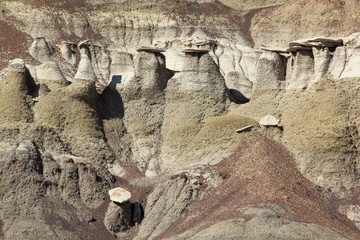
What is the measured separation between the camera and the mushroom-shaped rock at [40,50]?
250ft

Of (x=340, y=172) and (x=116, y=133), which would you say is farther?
(x=116, y=133)

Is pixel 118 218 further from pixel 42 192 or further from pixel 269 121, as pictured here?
pixel 269 121

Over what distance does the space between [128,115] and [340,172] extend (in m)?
17.2

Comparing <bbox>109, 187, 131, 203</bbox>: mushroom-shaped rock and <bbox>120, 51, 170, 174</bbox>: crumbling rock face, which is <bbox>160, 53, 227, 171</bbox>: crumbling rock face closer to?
<bbox>120, 51, 170, 174</bbox>: crumbling rock face

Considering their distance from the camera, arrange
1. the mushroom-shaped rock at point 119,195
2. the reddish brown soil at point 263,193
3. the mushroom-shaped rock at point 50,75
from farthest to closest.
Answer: the mushroom-shaped rock at point 50,75 → the mushroom-shaped rock at point 119,195 → the reddish brown soil at point 263,193

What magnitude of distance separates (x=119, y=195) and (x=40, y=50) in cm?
2372

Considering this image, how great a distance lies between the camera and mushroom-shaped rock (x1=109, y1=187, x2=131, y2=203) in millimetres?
56469

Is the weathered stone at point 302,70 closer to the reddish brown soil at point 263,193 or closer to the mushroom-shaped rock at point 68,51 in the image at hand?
the reddish brown soil at point 263,193

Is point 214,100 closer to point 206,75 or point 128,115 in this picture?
point 206,75

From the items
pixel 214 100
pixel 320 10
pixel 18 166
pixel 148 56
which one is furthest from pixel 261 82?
pixel 320 10

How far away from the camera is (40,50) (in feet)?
252

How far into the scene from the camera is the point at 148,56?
6819 cm

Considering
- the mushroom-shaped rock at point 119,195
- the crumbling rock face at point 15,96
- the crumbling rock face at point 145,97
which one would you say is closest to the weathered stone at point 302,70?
the crumbling rock face at point 145,97

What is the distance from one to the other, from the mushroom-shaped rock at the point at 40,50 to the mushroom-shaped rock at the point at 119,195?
22.0 metres
